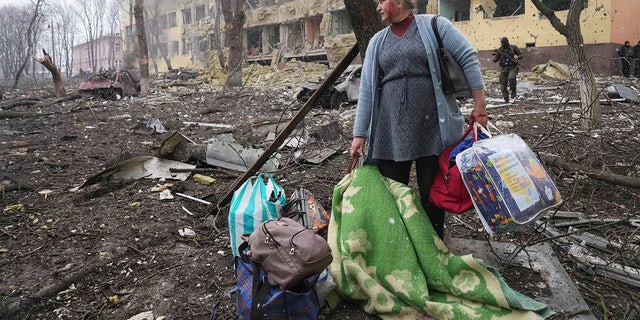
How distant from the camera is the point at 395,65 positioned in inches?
95.1

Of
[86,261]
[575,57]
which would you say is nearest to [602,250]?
[86,261]

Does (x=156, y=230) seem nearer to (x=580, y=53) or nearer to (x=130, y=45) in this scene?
(x=580, y=53)

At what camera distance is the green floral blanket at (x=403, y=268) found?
6.84 feet

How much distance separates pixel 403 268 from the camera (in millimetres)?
2244

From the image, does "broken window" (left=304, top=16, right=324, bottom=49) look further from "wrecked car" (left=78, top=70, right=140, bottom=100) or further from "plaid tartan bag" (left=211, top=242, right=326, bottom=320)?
"plaid tartan bag" (left=211, top=242, right=326, bottom=320)

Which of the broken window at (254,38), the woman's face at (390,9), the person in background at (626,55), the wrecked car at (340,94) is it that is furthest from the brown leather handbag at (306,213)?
the broken window at (254,38)

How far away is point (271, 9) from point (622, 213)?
33.5m

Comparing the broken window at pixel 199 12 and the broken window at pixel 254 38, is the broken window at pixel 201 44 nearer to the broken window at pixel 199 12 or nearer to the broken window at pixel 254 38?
the broken window at pixel 199 12

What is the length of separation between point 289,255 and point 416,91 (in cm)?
114

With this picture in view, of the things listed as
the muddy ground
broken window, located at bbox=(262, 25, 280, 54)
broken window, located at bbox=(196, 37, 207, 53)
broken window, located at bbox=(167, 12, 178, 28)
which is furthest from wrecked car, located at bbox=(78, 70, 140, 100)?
broken window, located at bbox=(167, 12, 178, 28)

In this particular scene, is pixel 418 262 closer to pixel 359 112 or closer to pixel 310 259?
pixel 310 259

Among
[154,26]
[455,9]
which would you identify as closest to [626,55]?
[455,9]

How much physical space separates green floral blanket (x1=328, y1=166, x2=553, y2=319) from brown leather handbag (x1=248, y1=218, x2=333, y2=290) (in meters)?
0.30

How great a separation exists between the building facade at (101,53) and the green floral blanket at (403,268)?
2583 inches
